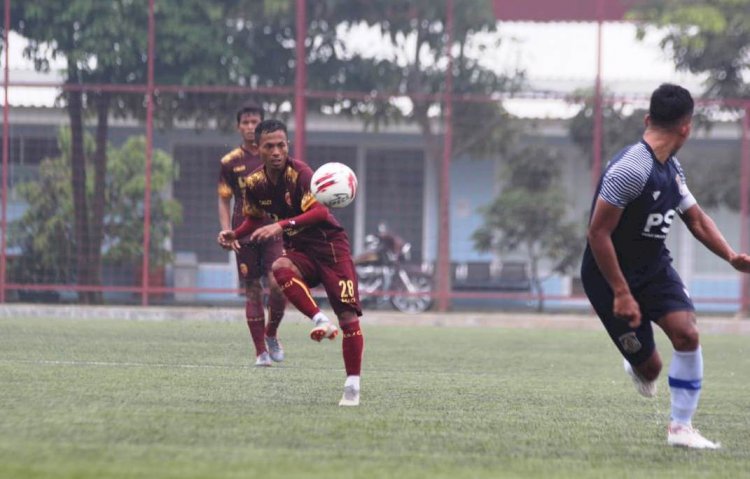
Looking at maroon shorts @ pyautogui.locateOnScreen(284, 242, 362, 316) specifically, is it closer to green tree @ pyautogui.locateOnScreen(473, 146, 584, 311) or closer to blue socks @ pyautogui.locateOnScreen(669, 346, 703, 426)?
blue socks @ pyautogui.locateOnScreen(669, 346, 703, 426)

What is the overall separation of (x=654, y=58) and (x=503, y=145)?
2.83 m

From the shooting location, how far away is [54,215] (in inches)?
824

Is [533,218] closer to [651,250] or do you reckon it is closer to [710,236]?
[710,236]

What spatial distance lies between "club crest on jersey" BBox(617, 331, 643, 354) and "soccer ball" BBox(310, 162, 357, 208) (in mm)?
2128

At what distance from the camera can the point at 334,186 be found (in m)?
8.48

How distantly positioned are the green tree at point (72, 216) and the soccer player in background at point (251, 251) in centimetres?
956

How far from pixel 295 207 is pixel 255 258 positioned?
255cm

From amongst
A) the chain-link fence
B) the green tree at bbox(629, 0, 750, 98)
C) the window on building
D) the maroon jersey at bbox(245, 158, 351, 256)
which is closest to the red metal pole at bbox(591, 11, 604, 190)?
the chain-link fence

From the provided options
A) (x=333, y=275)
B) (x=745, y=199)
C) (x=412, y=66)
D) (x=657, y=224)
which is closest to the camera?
(x=657, y=224)

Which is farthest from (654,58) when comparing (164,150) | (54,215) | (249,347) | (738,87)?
(249,347)

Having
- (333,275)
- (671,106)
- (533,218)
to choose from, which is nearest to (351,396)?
(333,275)

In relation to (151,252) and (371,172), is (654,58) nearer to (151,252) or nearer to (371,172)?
(371,172)

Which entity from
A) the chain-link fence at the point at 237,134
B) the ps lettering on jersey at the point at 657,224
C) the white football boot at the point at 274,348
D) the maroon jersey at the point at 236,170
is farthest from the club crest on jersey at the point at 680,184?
the chain-link fence at the point at 237,134

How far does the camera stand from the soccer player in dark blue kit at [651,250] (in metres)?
6.70
